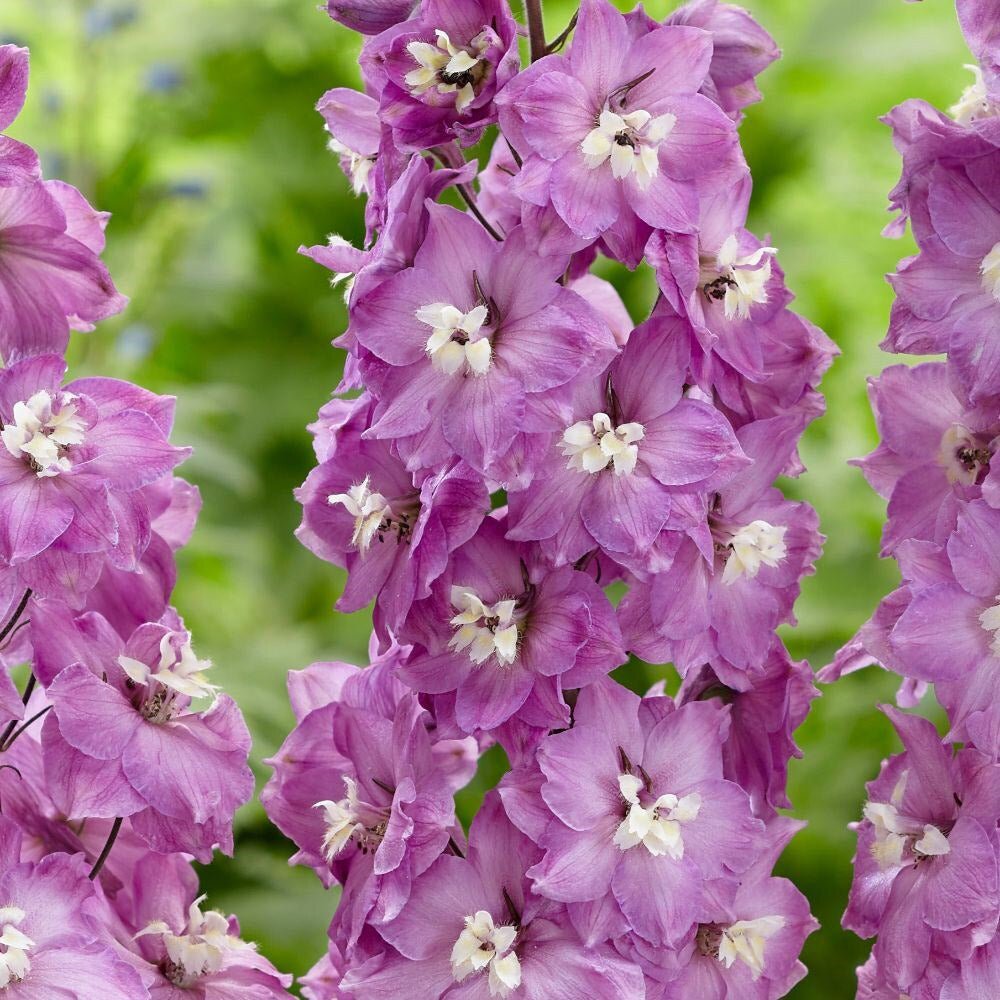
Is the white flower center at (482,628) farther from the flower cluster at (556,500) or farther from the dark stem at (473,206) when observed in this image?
the dark stem at (473,206)

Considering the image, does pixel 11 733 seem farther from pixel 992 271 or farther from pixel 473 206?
pixel 992 271

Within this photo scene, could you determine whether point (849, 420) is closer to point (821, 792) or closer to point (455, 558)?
point (821, 792)

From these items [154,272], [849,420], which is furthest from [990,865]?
[849,420]

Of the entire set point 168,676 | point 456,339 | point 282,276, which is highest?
point 456,339

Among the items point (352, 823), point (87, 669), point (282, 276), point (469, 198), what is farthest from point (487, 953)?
point (282, 276)

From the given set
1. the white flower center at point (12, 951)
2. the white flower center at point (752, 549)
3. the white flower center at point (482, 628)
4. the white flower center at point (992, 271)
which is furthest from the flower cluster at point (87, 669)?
the white flower center at point (992, 271)
